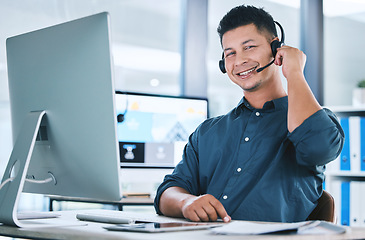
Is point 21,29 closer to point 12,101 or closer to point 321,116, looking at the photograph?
point 12,101

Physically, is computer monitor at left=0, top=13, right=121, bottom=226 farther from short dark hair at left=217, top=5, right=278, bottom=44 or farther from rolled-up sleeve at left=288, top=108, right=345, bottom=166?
short dark hair at left=217, top=5, right=278, bottom=44

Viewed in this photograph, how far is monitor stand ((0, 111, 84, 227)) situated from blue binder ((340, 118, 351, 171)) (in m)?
2.67

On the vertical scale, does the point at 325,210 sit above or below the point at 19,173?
below

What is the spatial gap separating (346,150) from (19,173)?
2.79 m

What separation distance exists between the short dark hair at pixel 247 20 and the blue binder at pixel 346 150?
187 cm

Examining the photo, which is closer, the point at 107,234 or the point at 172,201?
the point at 107,234

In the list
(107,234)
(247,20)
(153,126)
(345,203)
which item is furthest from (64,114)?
(345,203)

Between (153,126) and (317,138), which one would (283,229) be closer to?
(317,138)

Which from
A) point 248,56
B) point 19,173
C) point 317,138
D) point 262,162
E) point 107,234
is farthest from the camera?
point 248,56

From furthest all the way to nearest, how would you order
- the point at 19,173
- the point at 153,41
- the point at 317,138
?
the point at 153,41 → the point at 317,138 → the point at 19,173

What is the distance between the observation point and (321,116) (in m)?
1.38

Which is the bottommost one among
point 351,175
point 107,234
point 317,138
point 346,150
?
point 351,175

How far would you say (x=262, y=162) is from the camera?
5.04ft

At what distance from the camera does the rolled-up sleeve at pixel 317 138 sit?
4.50 feet
